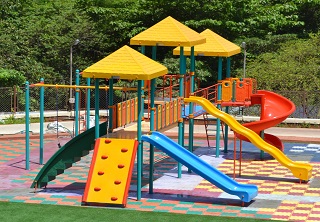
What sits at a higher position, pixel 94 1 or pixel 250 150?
pixel 94 1

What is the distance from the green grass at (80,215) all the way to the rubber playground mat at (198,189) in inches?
18.8

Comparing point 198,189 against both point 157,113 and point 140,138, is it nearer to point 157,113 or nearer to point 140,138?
point 157,113

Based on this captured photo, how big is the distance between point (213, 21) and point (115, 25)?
17.5ft

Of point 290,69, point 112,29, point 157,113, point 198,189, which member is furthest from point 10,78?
point 198,189

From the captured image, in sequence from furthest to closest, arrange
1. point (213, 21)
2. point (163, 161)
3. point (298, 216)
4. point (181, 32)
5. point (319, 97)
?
point (213, 21)
point (319, 97)
point (163, 161)
point (181, 32)
point (298, 216)

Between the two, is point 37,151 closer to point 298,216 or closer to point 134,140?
point 134,140

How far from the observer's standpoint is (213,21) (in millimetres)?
40688

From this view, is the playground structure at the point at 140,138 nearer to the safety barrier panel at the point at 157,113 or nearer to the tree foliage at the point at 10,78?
the safety barrier panel at the point at 157,113

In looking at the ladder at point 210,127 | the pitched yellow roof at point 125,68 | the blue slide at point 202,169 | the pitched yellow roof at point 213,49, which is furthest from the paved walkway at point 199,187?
the pitched yellow roof at point 213,49

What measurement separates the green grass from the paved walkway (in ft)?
1.59

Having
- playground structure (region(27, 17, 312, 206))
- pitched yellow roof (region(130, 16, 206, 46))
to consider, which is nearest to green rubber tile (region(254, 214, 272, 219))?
playground structure (region(27, 17, 312, 206))

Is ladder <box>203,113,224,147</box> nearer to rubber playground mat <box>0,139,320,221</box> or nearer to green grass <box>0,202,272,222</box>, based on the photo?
rubber playground mat <box>0,139,320,221</box>

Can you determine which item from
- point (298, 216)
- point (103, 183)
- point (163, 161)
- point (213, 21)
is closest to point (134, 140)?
point (103, 183)

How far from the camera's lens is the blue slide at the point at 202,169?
64.0ft
